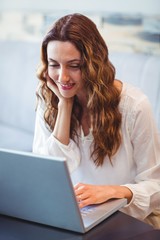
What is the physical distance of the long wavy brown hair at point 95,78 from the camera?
1.40m

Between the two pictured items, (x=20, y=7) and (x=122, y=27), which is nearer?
(x=122, y=27)

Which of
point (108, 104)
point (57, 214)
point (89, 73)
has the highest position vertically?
point (89, 73)

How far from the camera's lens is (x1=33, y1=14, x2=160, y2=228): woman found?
4.58 feet

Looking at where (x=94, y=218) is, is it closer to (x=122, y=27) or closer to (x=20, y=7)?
(x=122, y=27)

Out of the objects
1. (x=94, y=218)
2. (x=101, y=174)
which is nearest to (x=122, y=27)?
(x=101, y=174)

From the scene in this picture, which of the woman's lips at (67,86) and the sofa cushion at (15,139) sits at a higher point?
the woman's lips at (67,86)

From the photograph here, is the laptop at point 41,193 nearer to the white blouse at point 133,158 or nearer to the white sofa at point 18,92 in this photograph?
the white blouse at point 133,158

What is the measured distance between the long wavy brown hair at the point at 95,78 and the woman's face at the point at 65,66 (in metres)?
0.02

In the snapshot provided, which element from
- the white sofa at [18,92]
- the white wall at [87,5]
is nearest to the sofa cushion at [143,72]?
the white sofa at [18,92]

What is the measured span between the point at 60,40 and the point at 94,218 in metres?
0.58

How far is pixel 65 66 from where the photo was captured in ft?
4.59

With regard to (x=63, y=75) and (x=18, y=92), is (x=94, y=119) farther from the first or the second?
(x=18, y=92)

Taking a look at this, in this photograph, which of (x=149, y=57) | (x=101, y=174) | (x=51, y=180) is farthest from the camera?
(x=149, y=57)

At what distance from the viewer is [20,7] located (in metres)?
2.86
